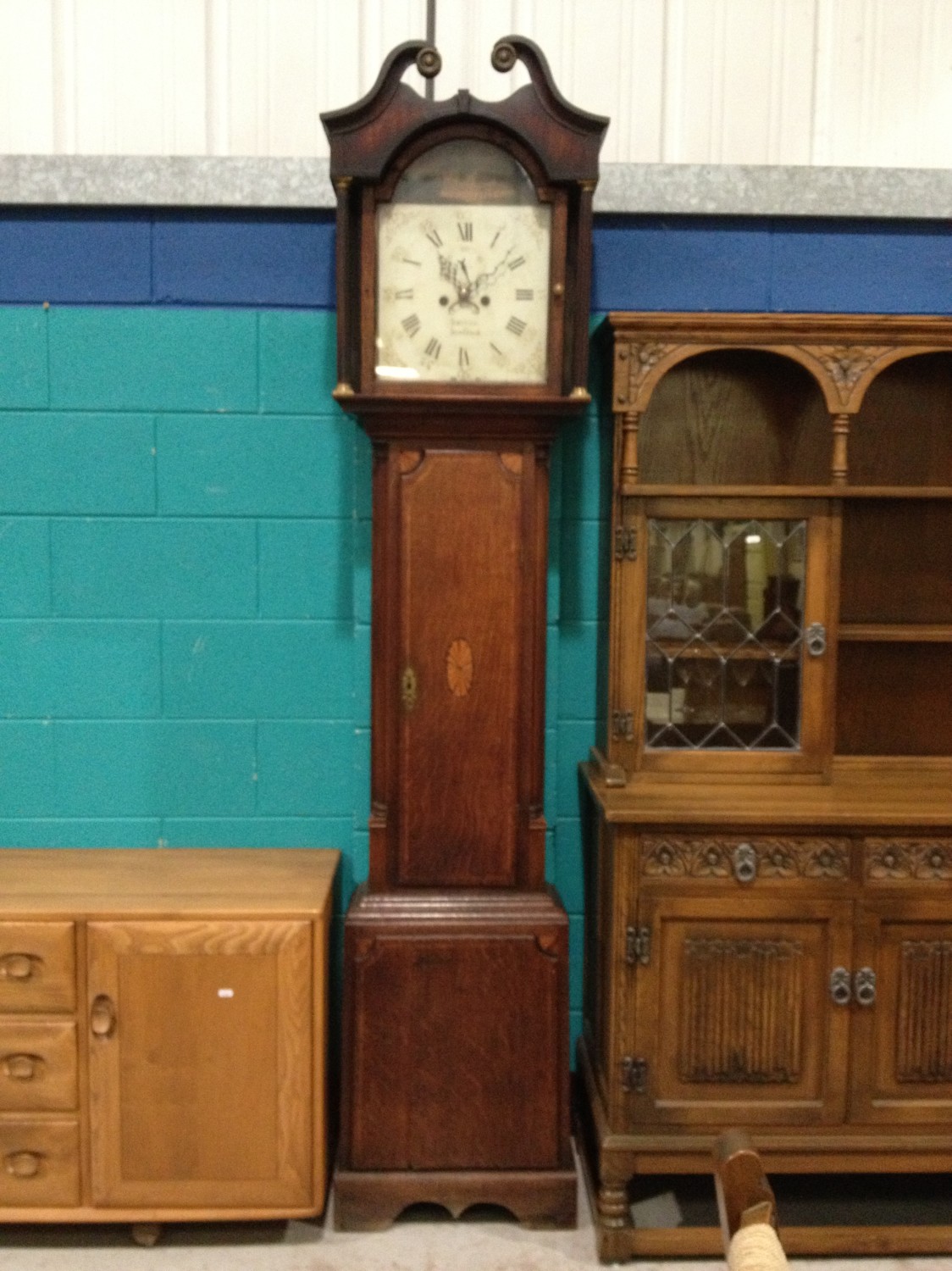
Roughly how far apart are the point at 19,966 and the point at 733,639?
159 cm

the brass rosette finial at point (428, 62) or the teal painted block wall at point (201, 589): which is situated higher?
the brass rosette finial at point (428, 62)

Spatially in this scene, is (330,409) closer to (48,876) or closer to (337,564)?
(337,564)

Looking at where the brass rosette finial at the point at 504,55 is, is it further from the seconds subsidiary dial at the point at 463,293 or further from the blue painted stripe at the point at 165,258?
the blue painted stripe at the point at 165,258

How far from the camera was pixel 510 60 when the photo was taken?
6.41ft

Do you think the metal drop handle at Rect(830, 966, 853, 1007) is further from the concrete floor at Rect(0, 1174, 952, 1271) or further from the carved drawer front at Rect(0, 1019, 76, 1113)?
the carved drawer front at Rect(0, 1019, 76, 1113)

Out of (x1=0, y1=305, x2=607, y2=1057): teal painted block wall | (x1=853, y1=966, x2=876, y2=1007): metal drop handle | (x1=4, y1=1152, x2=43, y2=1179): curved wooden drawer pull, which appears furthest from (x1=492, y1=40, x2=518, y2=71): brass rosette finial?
(x1=4, y1=1152, x2=43, y2=1179): curved wooden drawer pull

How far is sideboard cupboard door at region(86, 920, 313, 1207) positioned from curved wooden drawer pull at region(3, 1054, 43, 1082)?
105mm

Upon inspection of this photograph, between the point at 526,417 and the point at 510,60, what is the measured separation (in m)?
0.65

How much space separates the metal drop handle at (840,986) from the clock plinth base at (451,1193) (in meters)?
0.64

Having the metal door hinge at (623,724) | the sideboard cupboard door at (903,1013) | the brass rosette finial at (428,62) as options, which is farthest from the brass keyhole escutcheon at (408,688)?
the brass rosette finial at (428,62)

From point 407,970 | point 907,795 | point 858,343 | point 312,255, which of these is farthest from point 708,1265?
point 312,255

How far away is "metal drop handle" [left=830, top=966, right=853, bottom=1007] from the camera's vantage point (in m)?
2.09

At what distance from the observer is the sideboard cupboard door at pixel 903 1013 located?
6.87 ft

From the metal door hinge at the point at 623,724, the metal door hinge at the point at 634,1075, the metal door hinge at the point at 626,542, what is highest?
the metal door hinge at the point at 626,542
